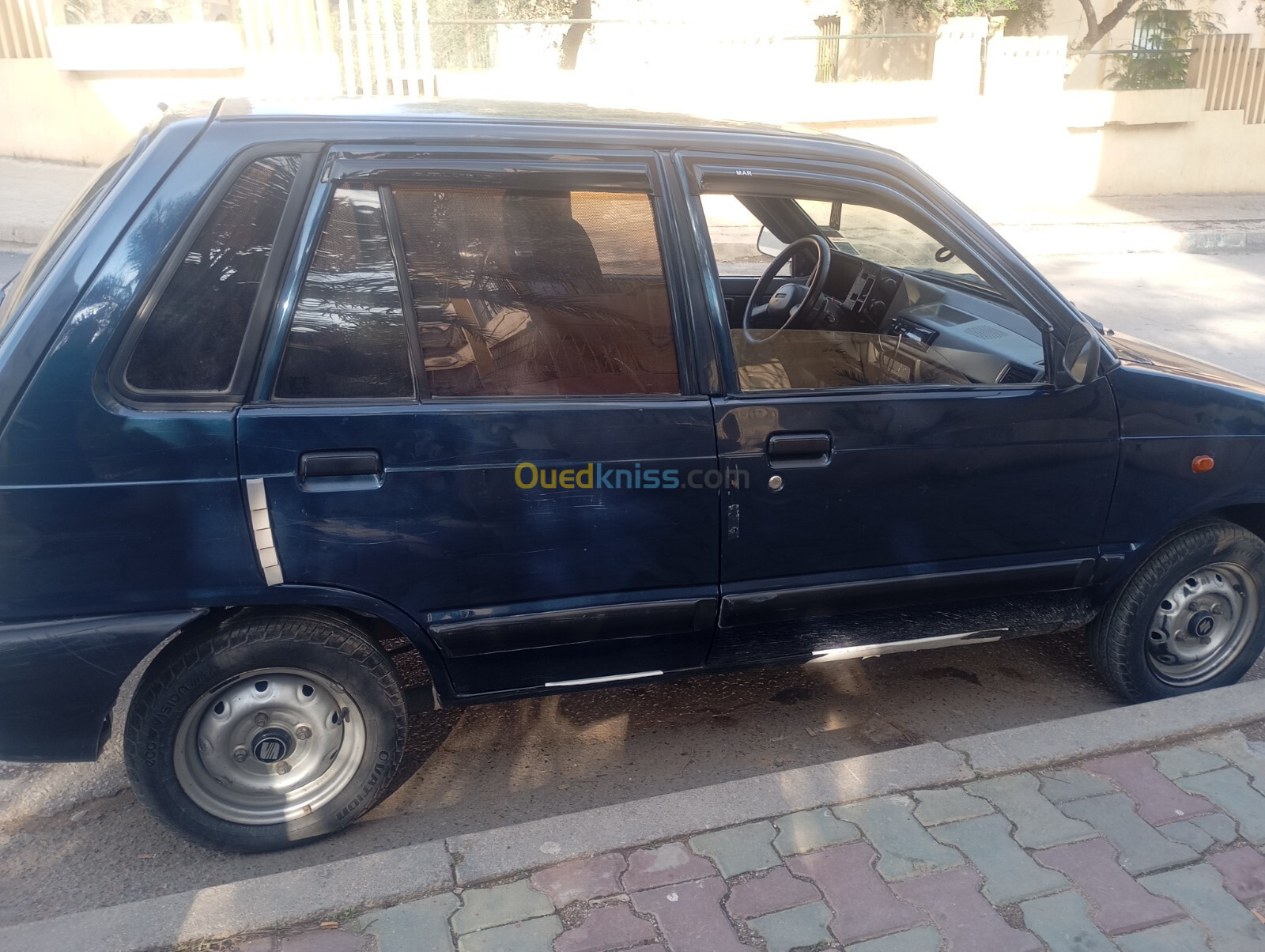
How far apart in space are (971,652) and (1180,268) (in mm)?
9115

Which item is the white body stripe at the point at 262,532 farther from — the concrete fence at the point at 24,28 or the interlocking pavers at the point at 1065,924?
the concrete fence at the point at 24,28

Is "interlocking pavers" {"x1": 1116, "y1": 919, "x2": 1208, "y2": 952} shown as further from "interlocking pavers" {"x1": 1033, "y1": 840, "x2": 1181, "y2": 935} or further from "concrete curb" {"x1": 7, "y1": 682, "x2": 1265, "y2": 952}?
"concrete curb" {"x1": 7, "y1": 682, "x2": 1265, "y2": 952}

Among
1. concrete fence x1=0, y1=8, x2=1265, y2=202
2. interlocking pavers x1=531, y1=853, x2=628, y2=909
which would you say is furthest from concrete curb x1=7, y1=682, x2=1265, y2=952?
concrete fence x1=0, y1=8, x2=1265, y2=202

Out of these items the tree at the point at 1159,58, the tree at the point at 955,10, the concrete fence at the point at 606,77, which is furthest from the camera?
the tree at the point at 1159,58

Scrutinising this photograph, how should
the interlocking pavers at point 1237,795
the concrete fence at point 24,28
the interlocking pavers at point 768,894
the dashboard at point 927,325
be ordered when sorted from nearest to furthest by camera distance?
the interlocking pavers at point 768,894
the interlocking pavers at point 1237,795
the dashboard at point 927,325
the concrete fence at point 24,28

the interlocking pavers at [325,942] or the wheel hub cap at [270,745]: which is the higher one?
the wheel hub cap at [270,745]

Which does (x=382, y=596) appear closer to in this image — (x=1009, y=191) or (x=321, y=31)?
(x=321, y=31)

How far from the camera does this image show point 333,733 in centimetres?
283

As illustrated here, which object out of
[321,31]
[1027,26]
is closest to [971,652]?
[321,31]

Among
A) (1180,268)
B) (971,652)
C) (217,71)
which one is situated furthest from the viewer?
(217,71)

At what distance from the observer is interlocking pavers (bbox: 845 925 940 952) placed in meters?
2.42

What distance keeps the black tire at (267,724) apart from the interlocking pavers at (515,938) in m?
0.62

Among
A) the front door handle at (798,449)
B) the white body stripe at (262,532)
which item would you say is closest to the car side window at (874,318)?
the front door handle at (798,449)

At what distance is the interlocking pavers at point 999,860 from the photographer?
2.60 meters
